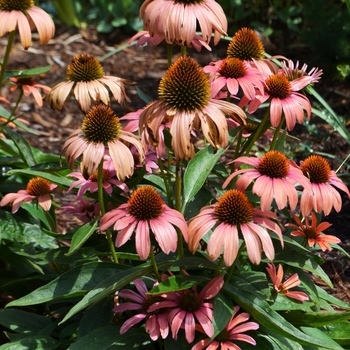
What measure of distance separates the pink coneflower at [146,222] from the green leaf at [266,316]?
25cm

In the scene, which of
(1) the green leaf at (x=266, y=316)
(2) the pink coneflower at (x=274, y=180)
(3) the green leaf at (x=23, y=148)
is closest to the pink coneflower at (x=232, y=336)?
(1) the green leaf at (x=266, y=316)

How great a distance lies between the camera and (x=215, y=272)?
192 cm

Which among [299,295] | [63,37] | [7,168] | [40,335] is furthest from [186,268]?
[63,37]

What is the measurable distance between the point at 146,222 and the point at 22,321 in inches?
32.4

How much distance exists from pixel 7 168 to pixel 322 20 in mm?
2346

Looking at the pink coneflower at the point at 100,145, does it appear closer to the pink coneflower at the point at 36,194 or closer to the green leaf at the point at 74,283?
the green leaf at the point at 74,283

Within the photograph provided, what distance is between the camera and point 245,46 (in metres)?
2.17

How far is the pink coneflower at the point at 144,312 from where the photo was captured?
187 cm

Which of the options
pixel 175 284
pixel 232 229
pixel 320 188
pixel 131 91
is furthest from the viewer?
pixel 131 91

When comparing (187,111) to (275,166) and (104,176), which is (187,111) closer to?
(275,166)

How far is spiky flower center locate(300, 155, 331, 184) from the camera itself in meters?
1.96

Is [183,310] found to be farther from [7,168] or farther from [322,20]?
[322,20]

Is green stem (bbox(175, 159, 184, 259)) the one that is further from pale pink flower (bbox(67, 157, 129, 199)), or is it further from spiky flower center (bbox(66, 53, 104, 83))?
spiky flower center (bbox(66, 53, 104, 83))

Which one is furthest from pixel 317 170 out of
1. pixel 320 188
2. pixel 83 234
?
A: pixel 83 234
